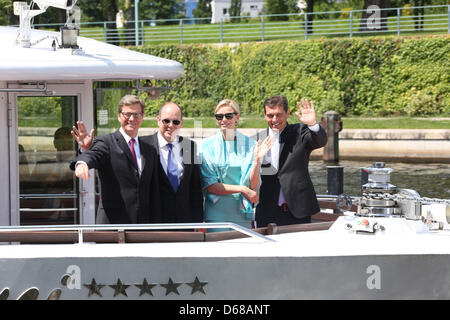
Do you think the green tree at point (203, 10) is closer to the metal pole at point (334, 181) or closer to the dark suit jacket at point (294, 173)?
the metal pole at point (334, 181)

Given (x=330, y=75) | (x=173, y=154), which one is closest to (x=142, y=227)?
(x=173, y=154)

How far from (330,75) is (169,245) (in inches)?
777

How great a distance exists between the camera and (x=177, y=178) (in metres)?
5.60

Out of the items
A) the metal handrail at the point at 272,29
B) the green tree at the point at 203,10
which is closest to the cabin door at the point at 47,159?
the metal handrail at the point at 272,29

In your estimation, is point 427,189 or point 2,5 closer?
point 427,189

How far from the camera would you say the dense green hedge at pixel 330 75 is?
925 inches

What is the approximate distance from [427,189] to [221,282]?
12.1 m

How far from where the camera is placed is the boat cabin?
581 centimetres

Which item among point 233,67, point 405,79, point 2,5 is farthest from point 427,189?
point 2,5

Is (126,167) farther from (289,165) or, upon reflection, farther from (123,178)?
(289,165)

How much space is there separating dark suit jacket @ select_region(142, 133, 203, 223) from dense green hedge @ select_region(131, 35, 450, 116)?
17.1 meters

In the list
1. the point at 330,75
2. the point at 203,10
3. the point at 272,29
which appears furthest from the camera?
the point at 203,10
